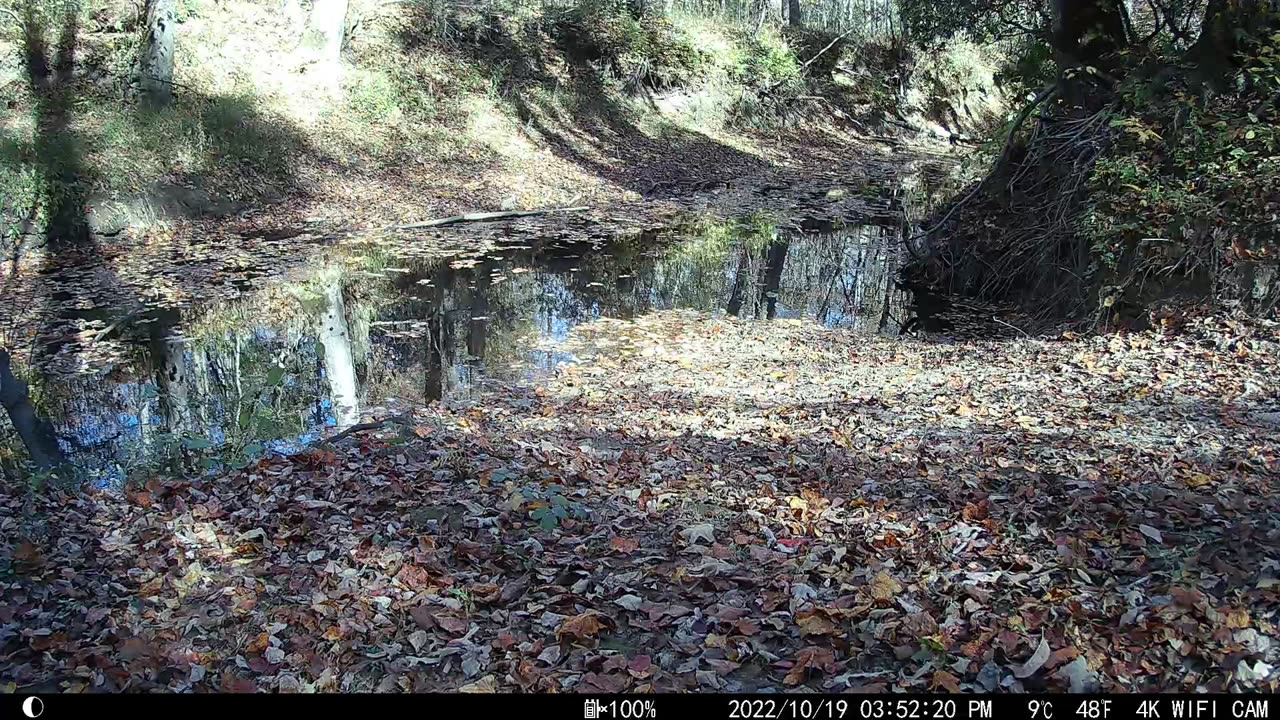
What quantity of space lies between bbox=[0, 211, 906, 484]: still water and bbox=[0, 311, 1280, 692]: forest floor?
1622mm

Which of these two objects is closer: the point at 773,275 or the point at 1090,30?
the point at 1090,30

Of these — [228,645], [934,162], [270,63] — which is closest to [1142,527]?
[228,645]

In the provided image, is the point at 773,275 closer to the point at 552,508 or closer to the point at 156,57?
the point at 552,508

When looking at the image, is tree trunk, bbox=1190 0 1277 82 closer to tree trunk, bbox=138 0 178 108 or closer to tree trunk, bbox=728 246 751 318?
tree trunk, bbox=728 246 751 318

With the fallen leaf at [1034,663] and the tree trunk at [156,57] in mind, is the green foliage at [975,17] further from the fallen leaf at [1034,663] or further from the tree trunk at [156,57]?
the tree trunk at [156,57]

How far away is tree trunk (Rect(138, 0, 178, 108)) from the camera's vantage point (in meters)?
16.5

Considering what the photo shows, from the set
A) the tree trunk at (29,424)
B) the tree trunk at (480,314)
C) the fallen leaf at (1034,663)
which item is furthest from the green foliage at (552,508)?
the tree trunk at (480,314)

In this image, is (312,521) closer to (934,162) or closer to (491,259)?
(491,259)

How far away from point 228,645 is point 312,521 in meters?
1.37

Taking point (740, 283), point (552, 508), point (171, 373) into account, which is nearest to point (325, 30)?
point (740, 283)

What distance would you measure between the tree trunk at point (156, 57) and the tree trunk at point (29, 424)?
922cm

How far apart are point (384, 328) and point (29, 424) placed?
4.42 meters
